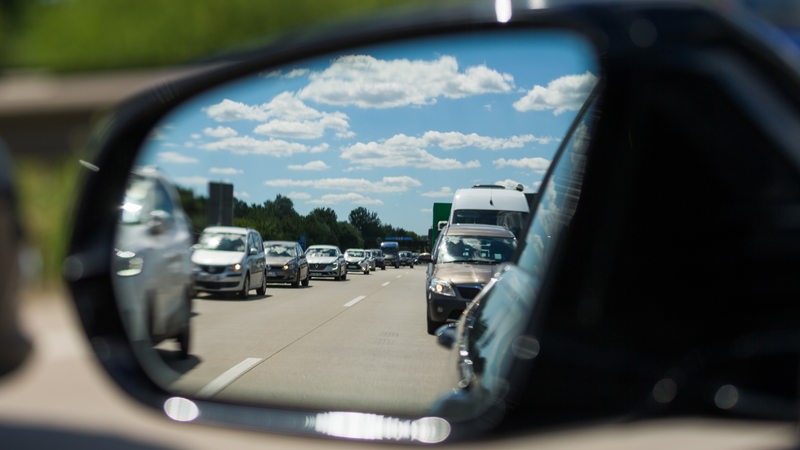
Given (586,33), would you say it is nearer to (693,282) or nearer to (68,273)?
(693,282)

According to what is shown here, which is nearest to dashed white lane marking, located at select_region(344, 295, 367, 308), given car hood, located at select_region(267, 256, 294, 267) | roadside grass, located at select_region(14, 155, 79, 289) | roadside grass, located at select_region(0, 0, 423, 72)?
car hood, located at select_region(267, 256, 294, 267)

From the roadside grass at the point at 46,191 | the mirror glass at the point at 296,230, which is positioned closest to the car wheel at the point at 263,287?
the mirror glass at the point at 296,230

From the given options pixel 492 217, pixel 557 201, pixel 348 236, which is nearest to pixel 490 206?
pixel 492 217

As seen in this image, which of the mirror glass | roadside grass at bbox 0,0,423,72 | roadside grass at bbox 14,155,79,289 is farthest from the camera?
roadside grass at bbox 0,0,423,72


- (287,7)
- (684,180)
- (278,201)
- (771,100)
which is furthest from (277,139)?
(287,7)

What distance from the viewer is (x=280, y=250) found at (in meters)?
1.69

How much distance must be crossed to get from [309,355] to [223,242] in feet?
1.08

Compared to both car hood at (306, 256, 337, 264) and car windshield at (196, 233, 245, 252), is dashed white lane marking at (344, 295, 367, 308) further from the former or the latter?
car windshield at (196, 233, 245, 252)

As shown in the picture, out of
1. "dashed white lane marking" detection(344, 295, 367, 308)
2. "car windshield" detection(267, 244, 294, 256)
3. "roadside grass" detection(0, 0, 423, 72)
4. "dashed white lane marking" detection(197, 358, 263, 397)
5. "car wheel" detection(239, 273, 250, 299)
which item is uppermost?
"roadside grass" detection(0, 0, 423, 72)

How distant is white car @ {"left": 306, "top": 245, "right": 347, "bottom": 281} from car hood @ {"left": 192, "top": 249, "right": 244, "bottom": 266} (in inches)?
6.3

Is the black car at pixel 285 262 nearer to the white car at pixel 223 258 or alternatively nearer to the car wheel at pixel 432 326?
the white car at pixel 223 258

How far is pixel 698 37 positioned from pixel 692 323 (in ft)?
1.47

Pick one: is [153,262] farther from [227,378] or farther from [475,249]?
[475,249]

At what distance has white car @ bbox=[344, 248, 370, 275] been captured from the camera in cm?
176
